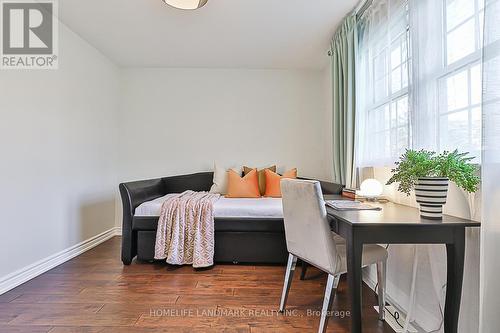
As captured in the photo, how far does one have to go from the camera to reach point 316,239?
1.43 m

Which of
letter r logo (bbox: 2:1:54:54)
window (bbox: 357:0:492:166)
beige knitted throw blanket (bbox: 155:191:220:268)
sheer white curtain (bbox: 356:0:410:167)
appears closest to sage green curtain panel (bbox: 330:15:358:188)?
sheer white curtain (bbox: 356:0:410:167)

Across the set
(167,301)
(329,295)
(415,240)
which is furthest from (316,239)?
(167,301)

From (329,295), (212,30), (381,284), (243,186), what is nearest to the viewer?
(329,295)

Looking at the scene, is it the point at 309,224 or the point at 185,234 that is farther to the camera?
the point at 185,234

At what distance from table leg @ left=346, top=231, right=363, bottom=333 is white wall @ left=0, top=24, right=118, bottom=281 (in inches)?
97.0

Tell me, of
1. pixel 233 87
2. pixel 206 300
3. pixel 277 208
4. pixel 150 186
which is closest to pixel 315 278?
pixel 277 208

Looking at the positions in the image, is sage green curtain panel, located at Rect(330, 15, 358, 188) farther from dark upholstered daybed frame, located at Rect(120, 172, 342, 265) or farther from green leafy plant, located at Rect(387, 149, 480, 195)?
green leafy plant, located at Rect(387, 149, 480, 195)

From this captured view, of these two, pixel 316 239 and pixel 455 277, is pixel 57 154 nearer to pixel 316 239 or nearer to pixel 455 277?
pixel 316 239

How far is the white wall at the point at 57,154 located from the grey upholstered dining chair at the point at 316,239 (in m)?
2.17

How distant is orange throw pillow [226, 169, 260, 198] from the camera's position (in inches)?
131

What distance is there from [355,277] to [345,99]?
1.94m

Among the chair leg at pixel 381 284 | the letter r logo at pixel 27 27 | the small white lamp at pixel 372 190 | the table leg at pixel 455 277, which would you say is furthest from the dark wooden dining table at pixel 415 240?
the letter r logo at pixel 27 27

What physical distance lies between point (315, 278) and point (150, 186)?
203cm

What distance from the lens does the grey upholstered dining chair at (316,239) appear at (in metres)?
1.38
